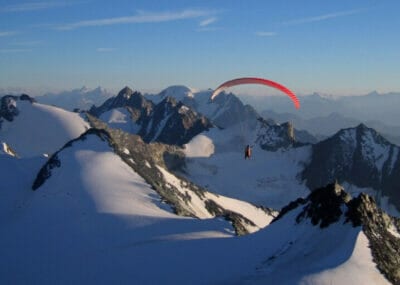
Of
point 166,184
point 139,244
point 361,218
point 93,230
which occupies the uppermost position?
point 361,218

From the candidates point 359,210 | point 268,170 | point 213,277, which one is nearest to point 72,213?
point 213,277

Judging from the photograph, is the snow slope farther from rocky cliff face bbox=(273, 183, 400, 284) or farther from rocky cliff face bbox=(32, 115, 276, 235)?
rocky cliff face bbox=(273, 183, 400, 284)

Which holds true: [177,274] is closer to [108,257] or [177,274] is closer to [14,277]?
[108,257]

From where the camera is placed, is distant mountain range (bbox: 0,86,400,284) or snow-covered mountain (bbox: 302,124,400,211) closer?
distant mountain range (bbox: 0,86,400,284)

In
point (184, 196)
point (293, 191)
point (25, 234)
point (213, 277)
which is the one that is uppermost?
point (213, 277)

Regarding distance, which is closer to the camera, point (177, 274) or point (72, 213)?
point (177, 274)

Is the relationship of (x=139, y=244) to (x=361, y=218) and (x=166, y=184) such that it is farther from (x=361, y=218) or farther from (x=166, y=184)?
(x=166, y=184)

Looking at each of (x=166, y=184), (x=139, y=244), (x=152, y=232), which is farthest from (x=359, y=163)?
(x=139, y=244)

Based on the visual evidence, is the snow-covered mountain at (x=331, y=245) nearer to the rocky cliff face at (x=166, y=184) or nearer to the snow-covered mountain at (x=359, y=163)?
the rocky cliff face at (x=166, y=184)

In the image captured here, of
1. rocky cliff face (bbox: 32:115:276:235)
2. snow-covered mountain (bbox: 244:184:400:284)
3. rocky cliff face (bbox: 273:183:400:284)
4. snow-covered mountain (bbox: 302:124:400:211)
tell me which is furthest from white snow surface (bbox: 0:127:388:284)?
snow-covered mountain (bbox: 302:124:400:211)
